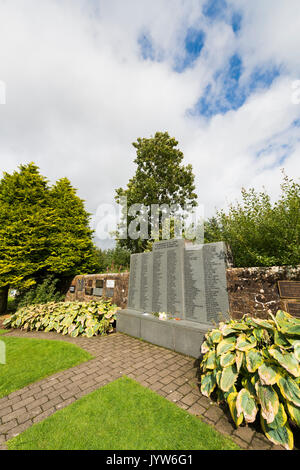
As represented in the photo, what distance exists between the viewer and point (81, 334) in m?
6.16

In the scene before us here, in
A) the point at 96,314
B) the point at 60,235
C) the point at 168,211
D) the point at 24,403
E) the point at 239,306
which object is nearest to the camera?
the point at 24,403

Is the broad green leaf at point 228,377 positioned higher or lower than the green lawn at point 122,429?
higher

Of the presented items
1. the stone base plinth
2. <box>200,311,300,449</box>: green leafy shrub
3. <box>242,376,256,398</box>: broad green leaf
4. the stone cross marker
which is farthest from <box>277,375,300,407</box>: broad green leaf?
the stone base plinth

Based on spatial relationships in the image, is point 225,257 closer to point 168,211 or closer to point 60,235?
point 60,235

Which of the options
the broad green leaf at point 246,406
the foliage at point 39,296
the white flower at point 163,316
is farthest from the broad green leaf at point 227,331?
the foliage at point 39,296

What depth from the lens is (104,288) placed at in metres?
8.20

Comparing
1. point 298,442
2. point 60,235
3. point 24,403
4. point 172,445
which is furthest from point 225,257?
point 60,235

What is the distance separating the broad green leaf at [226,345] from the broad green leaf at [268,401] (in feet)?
1.76

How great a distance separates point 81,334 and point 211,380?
4.69m

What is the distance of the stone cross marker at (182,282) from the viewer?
4.64 m

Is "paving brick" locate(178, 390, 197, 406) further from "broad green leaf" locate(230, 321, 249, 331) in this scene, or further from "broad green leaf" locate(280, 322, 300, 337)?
"broad green leaf" locate(280, 322, 300, 337)

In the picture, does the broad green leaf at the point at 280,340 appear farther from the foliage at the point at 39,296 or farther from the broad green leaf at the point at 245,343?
the foliage at the point at 39,296

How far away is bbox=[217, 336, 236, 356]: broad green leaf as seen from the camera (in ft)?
9.02

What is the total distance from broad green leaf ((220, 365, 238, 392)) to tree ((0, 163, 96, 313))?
932cm
